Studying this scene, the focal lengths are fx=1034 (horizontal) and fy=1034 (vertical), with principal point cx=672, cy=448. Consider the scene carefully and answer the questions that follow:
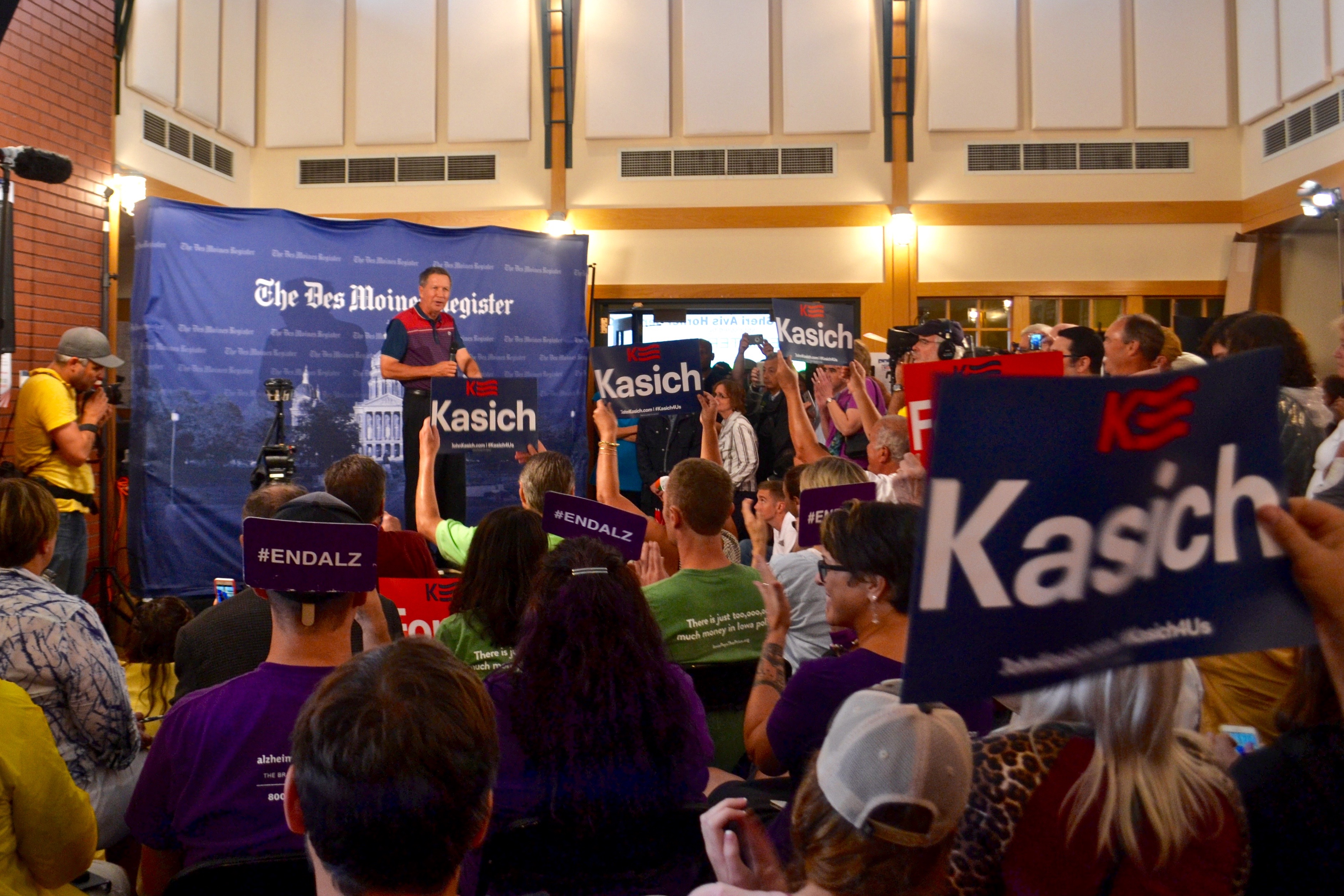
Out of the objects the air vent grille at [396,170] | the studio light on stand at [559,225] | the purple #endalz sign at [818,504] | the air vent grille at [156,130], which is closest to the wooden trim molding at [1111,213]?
the studio light on stand at [559,225]

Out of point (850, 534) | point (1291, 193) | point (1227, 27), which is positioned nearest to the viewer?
point (850, 534)

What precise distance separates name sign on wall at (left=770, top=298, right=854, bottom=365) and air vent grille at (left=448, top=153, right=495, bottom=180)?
515 centimetres

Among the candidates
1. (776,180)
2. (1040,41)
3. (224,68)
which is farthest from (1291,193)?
(224,68)

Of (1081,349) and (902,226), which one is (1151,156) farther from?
(1081,349)

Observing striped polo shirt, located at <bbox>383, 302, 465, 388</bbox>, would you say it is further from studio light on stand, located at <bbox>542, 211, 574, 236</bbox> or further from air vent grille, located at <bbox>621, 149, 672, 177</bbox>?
air vent grille, located at <bbox>621, 149, 672, 177</bbox>

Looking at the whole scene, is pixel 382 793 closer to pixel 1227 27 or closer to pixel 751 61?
pixel 751 61

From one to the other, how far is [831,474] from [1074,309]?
24.6 feet

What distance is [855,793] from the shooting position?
3.42 feet

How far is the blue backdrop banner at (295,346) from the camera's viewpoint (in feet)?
22.9

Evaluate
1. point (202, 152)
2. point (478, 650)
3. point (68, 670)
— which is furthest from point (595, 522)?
point (202, 152)

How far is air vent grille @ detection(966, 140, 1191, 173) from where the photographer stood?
9.63 metres

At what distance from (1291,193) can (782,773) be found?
8.81 meters

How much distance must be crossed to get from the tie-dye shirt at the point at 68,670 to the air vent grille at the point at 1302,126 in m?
9.32

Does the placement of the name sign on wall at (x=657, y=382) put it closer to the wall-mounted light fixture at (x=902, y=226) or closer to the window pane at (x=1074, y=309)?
the wall-mounted light fixture at (x=902, y=226)
